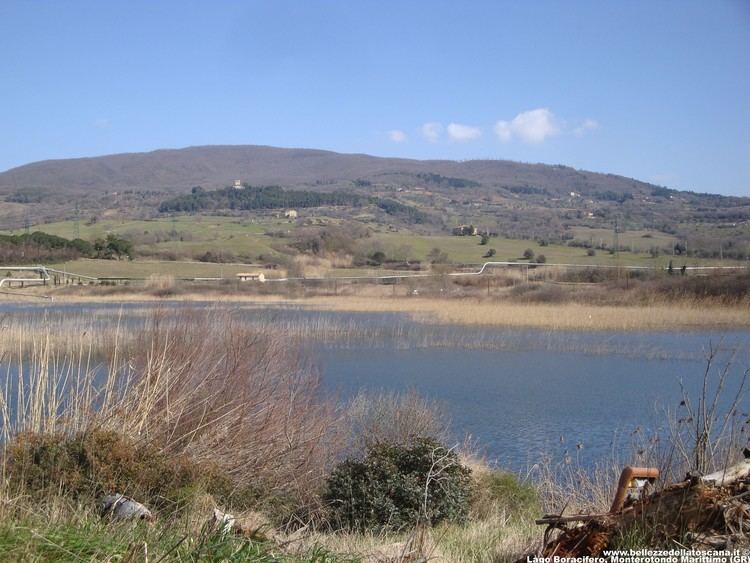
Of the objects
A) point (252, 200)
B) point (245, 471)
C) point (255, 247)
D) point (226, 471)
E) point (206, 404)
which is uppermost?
point (252, 200)

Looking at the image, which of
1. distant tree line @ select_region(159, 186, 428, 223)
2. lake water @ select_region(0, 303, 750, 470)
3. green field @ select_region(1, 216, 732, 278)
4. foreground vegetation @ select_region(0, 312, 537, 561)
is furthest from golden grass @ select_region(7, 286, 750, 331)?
distant tree line @ select_region(159, 186, 428, 223)

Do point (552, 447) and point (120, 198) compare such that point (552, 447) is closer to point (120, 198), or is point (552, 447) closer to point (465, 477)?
point (465, 477)

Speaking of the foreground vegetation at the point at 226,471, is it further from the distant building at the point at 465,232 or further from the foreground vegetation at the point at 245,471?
the distant building at the point at 465,232

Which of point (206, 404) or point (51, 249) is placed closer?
point (206, 404)

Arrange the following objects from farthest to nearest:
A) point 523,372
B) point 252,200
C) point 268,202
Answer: point 252,200 < point 268,202 < point 523,372

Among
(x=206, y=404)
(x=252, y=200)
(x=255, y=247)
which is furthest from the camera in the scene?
(x=252, y=200)

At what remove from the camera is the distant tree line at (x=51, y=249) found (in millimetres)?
54375

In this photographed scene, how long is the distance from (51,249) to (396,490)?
5236 cm

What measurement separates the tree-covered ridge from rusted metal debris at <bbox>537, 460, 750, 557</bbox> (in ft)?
452

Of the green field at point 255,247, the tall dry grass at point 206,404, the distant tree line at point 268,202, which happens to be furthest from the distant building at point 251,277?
the distant tree line at point 268,202

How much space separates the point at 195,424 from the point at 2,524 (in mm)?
6235

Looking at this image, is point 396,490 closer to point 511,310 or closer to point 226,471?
point 226,471

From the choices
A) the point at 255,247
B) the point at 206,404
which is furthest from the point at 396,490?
the point at 255,247

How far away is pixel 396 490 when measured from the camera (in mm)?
10016
